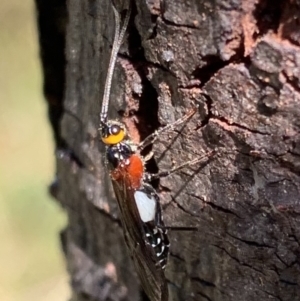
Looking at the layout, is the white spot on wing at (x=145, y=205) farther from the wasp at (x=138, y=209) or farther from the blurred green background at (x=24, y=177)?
the blurred green background at (x=24, y=177)

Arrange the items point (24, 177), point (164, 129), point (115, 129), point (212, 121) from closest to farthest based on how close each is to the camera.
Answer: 1. point (212, 121)
2. point (164, 129)
3. point (115, 129)
4. point (24, 177)

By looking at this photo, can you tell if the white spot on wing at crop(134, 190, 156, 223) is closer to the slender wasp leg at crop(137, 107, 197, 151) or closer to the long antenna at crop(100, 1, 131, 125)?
the slender wasp leg at crop(137, 107, 197, 151)

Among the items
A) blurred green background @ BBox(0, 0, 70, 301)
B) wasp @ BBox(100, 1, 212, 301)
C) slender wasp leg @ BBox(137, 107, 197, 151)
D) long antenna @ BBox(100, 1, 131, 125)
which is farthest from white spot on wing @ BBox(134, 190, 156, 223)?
blurred green background @ BBox(0, 0, 70, 301)

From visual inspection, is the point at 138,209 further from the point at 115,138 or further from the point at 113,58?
the point at 113,58

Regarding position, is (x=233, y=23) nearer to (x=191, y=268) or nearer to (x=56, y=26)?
(x=191, y=268)

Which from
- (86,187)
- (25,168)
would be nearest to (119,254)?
(86,187)

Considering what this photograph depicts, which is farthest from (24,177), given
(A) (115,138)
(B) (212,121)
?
(B) (212,121)
